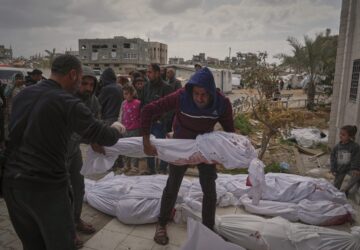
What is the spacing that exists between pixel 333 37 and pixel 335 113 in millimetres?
12920

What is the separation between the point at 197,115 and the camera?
9.52 ft

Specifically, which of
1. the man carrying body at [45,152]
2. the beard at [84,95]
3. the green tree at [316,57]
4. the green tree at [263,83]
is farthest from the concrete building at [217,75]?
the man carrying body at [45,152]

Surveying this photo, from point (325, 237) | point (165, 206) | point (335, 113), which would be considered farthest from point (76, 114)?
point (335, 113)

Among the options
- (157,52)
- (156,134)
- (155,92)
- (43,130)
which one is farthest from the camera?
(157,52)

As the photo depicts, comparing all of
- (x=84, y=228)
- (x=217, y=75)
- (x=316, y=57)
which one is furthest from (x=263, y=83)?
(x=217, y=75)

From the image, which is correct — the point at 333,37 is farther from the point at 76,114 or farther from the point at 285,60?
the point at 76,114

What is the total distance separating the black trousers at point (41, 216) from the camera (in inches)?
74.2

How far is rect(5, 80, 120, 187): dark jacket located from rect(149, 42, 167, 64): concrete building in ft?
250

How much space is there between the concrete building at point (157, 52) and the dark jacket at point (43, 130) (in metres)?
76.3

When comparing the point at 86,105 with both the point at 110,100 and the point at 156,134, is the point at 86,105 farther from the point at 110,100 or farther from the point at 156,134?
the point at 156,134

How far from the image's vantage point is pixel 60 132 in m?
Answer: 1.87

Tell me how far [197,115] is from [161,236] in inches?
52.7

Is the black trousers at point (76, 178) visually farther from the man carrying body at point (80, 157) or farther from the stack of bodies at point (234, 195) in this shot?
the stack of bodies at point (234, 195)

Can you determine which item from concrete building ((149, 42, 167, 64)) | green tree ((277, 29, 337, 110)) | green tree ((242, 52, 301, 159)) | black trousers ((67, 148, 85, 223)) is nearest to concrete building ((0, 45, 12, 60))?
concrete building ((149, 42, 167, 64))
